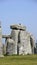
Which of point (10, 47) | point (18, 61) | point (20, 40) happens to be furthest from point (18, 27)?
point (18, 61)

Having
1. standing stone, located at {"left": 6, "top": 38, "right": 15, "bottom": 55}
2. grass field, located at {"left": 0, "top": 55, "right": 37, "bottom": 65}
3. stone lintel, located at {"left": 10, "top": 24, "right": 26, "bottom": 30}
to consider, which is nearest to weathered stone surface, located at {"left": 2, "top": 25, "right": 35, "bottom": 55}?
stone lintel, located at {"left": 10, "top": 24, "right": 26, "bottom": 30}

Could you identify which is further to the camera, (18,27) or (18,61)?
(18,27)

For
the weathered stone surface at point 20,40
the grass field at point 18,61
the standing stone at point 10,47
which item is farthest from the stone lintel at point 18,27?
the grass field at point 18,61

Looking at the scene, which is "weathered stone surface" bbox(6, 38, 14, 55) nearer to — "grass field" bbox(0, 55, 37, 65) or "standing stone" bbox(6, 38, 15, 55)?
"standing stone" bbox(6, 38, 15, 55)

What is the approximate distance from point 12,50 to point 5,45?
110 cm

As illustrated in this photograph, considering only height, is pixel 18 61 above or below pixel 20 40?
below

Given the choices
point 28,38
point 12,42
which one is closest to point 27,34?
point 28,38

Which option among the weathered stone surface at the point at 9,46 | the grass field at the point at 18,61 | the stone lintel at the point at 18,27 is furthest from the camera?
the stone lintel at the point at 18,27

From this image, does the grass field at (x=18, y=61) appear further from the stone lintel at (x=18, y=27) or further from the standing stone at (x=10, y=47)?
the stone lintel at (x=18, y=27)

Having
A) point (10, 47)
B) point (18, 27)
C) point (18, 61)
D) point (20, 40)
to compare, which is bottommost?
point (10, 47)

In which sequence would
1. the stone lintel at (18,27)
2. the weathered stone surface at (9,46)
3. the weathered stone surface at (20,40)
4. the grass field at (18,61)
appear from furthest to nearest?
1. the stone lintel at (18,27)
2. the weathered stone surface at (20,40)
3. the weathered stone surface at (9,46)
4. the grass field at (18,61)

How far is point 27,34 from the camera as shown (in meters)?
38.3

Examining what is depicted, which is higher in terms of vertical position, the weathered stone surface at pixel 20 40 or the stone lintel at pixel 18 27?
the stone lintel at pixel 18 27

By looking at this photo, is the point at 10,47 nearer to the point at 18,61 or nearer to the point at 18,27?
the point at 18,27
